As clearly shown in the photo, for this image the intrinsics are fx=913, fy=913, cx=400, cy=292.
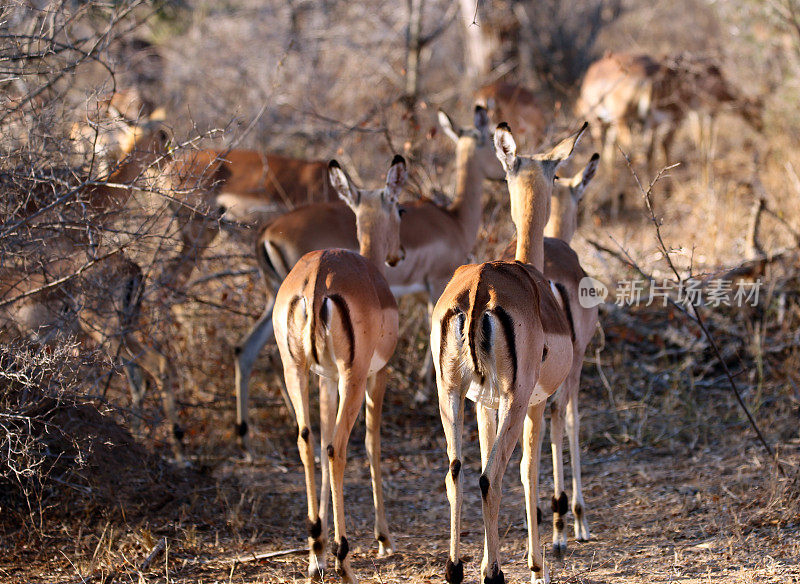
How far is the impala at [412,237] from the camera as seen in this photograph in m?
5.86

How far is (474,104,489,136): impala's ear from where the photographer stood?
639 centimetres

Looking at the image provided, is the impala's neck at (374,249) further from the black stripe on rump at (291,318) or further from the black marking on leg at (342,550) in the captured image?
the black marking on leg at (342,550)

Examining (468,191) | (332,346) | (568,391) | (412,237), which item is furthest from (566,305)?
(468,191)

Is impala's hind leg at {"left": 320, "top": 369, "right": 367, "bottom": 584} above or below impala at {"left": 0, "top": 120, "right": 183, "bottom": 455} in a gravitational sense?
below

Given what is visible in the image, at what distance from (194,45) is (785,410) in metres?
9.81

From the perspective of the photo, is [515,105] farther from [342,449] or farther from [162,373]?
[342,449]

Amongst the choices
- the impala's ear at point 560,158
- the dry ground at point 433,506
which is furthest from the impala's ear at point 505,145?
the dry ground at point 433,506

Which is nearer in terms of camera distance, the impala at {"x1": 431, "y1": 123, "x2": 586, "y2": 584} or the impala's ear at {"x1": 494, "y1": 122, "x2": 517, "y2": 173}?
the impala at {"x1": 431, "y1": 123, "x2": 586, "y2": 584}

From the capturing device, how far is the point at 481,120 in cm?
644

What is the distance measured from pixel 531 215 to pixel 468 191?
217 centimetres

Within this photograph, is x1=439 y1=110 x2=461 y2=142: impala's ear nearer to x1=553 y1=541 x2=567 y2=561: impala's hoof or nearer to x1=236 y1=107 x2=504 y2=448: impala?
x1=236 y1=107 x2=504 y2=448: impala

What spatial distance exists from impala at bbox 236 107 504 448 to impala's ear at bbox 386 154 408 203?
87cm

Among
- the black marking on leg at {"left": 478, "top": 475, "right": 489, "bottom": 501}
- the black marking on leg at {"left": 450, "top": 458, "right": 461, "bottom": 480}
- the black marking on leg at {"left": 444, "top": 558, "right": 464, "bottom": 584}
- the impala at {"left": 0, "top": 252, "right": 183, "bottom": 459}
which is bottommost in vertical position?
the black marking on leg at {"left": 444, "top": 558, "right": 464, "bottom": 584}

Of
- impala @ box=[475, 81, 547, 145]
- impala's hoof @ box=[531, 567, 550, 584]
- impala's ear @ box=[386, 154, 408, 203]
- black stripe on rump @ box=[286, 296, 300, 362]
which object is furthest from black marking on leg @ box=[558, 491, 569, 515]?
impala @ box=[475, 81, 547, 145]
